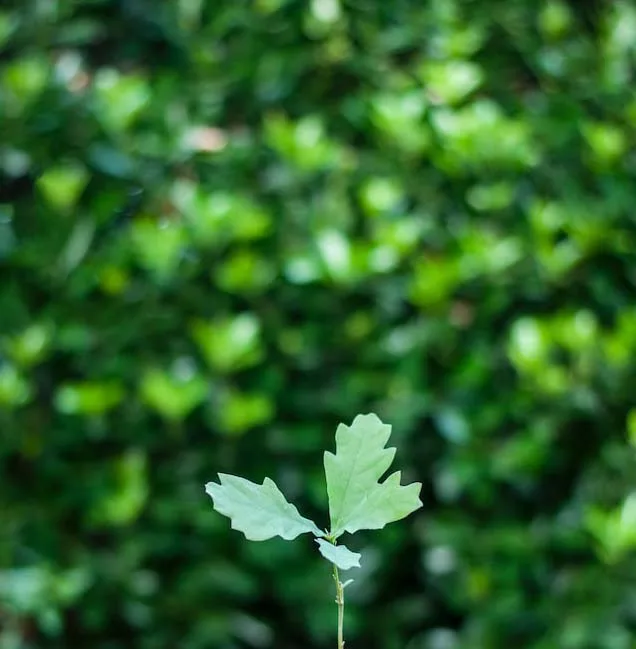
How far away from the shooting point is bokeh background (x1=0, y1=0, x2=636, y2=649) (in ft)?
4.10

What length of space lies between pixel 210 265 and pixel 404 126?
39 centimetres

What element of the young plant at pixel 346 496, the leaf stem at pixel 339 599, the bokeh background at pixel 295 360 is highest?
the young plant at pixel 346 496

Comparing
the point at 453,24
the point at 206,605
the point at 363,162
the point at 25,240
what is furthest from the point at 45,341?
the point at 453,24

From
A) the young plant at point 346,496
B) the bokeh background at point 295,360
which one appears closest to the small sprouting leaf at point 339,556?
the young plant at point 346,496

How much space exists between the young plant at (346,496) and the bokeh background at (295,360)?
836mm

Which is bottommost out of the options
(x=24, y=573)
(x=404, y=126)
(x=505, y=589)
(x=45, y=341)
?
(x=505, y=589)

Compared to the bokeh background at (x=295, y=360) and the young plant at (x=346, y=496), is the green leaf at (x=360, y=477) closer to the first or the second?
the young plant at (x=346, y=496)

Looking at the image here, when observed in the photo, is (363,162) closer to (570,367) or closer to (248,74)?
(248,74)

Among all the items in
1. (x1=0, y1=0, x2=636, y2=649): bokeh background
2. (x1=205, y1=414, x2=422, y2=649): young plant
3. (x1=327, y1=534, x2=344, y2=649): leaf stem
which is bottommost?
(x1=0, y1=0, x2=636, y2=649): bokeh background

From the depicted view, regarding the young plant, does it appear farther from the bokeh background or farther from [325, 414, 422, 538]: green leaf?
the bokeh background

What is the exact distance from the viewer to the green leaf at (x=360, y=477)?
0.36 meters

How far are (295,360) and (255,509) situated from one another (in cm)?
98

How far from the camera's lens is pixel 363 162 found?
58.0 inches

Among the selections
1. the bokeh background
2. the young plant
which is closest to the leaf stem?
the young plant
